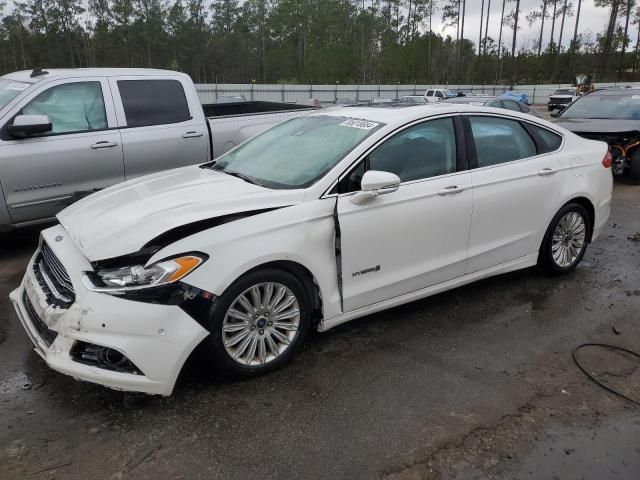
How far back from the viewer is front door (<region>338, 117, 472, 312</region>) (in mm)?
3611

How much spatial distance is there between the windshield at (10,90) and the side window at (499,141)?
15.1 ft

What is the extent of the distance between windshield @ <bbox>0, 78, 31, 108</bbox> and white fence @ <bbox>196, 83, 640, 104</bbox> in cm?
3141

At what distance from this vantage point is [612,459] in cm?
275

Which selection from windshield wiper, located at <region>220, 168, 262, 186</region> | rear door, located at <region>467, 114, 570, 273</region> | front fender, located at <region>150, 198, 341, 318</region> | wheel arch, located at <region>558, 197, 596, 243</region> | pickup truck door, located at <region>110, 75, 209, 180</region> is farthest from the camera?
pickup truck door, located at <region>110, 75, 209, 180</region>

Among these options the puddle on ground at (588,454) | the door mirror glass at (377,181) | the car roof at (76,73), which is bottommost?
the puddle on ground at (588,454)

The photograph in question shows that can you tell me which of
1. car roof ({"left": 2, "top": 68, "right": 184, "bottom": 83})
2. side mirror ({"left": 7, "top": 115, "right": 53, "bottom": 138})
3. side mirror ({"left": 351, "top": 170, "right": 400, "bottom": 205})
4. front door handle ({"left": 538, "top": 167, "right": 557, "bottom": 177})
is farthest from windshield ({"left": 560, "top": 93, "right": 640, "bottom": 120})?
side mirror ({"left": 7, "top": 115, "right": 53, "bottom": 138})

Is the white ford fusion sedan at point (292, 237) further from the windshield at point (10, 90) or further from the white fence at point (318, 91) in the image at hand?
the white fence at point (318, 91)

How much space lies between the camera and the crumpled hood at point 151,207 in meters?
3.08

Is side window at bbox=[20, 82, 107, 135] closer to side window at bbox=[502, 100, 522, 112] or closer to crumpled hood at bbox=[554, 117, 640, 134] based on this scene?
crumpled hood at bbox=[554, 117, 640, 134]

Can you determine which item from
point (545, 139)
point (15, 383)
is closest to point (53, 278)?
point (15, 383)

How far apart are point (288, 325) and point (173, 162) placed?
366cm

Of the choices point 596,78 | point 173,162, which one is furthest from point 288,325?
point 596,78

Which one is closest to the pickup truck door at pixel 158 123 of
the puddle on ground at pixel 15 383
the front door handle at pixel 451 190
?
the puddle on ground at pixel 15 383

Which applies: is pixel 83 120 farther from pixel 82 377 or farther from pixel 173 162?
pixel 82 377
